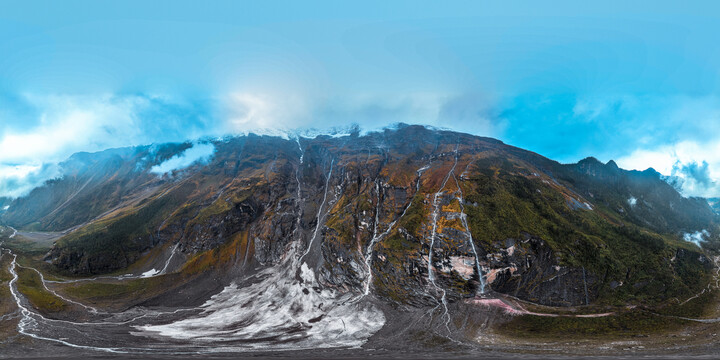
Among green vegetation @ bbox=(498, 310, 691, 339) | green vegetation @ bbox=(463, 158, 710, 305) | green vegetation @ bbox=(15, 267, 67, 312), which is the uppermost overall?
green vegetation @ bbox=(463, 158, 710, 305)

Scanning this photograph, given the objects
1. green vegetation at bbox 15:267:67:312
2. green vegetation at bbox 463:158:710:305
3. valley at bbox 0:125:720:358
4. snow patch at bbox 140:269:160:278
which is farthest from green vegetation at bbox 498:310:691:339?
snow patch at bbox 140:269:160:278

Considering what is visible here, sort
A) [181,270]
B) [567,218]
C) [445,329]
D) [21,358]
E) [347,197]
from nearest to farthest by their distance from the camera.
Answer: [21,358] < [445,329] < [567,218] < [181,270] < [347,197]

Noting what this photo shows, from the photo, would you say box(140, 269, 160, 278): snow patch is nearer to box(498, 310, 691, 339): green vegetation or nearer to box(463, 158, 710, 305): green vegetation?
box(463, 158, 710, 305): green vegetation

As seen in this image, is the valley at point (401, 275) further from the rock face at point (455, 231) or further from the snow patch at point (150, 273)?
the snow patch at point (150, 273)

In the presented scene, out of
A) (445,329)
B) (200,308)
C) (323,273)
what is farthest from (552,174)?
(200,308)

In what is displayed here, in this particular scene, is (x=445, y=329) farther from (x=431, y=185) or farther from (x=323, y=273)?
(x=431, y=185)

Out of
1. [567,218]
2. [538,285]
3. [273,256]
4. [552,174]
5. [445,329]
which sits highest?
[552,174]

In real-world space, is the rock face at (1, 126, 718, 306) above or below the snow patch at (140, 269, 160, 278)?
above

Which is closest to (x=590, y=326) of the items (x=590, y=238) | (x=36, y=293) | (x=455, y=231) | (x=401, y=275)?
(x=590, y=238)
